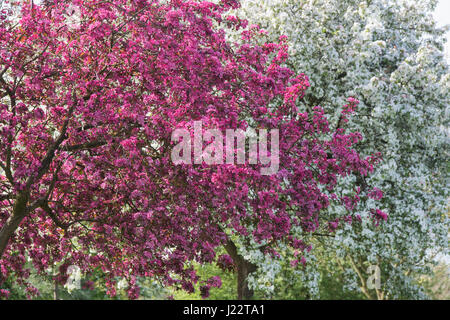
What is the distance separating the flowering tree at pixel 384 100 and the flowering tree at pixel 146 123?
16.4ft

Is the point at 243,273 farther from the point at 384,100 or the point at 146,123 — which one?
the point at 146,123

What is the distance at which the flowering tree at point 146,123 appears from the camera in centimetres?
815

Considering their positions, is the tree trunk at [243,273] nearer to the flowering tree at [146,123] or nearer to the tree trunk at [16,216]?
the flowering tree at [146,123]

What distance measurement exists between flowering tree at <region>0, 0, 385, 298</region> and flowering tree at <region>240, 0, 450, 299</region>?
4992 millimetres

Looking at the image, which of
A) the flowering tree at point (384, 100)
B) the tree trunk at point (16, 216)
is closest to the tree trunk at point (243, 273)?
the flowering tree at point (384, 100)

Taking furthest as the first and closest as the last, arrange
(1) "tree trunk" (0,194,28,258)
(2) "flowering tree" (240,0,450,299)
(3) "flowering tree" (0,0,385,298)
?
(2) "flowering tree" (240,0,450,299), (1) "tree trunk" (0,194,28,258), (3) "flowering tree" (0,0,385,298)

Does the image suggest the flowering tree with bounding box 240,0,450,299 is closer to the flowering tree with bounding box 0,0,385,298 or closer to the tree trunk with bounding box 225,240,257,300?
the tree trunk with bounding box 225,240,257,300

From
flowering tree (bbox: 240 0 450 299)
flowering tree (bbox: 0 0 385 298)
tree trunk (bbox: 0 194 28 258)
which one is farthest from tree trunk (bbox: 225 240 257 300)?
tree trunk (bbox: 0 194 28 258)

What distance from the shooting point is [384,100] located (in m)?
14.2

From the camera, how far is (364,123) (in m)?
14.4

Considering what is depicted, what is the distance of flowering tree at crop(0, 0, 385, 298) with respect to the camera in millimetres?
8148
